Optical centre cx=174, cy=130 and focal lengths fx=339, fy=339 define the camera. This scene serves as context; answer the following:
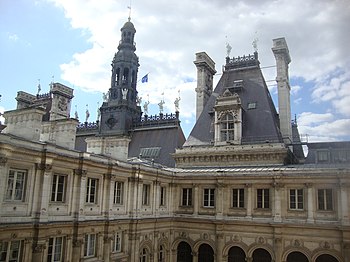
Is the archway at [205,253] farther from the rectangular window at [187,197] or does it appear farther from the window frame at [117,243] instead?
the window frame at [117,243]

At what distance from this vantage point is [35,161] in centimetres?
1892

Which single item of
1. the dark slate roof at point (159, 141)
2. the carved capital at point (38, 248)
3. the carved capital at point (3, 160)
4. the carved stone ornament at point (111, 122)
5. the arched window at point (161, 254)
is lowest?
the arched window at point (161, 254)

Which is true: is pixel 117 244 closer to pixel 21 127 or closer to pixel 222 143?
pixel 21 127

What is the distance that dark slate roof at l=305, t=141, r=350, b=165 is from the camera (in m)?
30.9

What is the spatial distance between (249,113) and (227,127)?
119 inches

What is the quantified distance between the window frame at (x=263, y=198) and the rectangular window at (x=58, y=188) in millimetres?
16486

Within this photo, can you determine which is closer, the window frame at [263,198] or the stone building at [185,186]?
the stone building at [185,186]

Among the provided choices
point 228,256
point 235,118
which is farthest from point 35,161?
point 235,118

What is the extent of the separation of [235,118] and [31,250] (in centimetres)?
2251

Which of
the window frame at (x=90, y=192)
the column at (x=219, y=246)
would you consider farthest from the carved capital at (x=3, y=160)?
the column at (x=219, y=246)

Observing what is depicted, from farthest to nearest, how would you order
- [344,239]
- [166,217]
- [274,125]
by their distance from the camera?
→ [274,125] → [166,217] → [344,239]

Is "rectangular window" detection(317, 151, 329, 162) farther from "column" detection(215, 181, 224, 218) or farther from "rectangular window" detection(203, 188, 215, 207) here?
"rectangular window" detection(203, 188, 215, 207)

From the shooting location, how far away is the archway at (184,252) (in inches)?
1232

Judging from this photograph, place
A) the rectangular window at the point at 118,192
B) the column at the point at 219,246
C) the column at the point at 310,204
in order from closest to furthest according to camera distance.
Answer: the rectangular window at the point at 118,192, the column at the point at 310,204, the column at the point at 219,246
